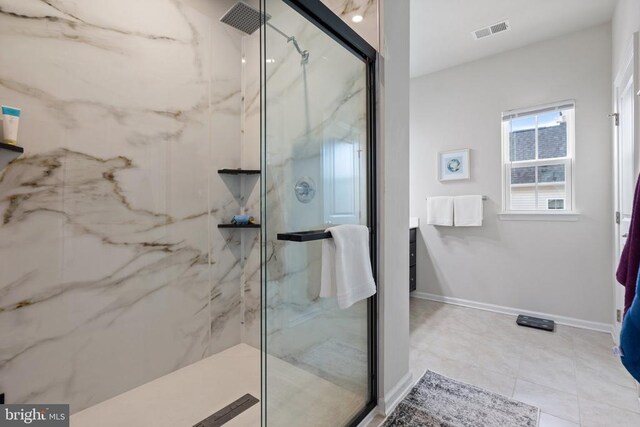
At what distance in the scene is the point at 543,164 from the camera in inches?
115

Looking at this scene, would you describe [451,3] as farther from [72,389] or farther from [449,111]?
[72,389]

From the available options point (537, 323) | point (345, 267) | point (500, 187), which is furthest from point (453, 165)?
point (345, 267)

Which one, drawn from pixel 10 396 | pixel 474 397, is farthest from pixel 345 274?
pixel 10 396

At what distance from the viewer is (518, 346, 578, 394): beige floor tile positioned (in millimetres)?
1862

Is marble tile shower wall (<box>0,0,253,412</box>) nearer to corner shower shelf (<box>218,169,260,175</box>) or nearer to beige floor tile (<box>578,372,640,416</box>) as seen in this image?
corner shower shelf (<box>218,169,260,175</box>)

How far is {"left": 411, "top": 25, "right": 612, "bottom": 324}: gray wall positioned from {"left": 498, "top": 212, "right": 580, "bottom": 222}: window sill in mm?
42

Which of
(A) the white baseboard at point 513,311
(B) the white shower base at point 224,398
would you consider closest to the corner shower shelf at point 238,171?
(B) the white shower base at point 224,398

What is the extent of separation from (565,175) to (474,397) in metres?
2.31

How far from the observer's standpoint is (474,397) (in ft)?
5.65

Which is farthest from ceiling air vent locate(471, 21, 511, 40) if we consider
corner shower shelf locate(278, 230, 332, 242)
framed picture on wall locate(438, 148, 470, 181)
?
corner shower shelf locate(278, 230, 332, 242)

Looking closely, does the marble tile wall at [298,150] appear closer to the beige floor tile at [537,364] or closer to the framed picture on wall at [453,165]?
the beige floor tile at [537,364]

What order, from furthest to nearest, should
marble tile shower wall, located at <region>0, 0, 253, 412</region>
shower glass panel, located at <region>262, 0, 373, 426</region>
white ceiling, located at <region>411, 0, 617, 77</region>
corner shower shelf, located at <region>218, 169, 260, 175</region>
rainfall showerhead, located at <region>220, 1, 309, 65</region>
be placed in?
white ceiling, located at <region>411, 0, 617, 77</region> → corner shower shelf, located at <region>218, 169, 260, 175</region> → rainfall showerhead, located at <region>220, 1, 309, 65</region> → marble tile shower wall, located at <region>0, 0, 253, 412</region> → shower glass panel, located at <region>262, 0, 373, 426</region>

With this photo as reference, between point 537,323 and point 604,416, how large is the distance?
4.26ft

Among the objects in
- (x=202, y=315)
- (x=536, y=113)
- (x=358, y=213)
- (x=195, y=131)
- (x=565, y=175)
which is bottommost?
(x=202, y=315)
